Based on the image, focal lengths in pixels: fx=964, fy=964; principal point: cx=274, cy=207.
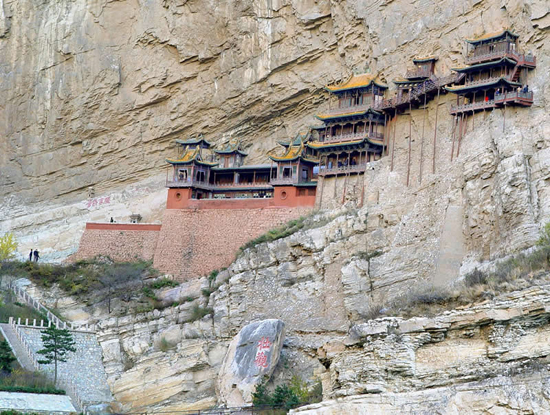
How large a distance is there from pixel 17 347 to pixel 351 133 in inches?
660

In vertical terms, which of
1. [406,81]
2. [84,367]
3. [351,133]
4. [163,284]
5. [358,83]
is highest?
[358,83]

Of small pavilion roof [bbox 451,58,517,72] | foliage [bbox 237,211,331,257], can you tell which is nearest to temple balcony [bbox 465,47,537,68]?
small pavilion roof [bbox 451,58,517,72]

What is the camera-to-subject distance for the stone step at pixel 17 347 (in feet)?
117

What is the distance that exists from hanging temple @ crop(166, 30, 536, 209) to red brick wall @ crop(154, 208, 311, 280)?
2.83 feet

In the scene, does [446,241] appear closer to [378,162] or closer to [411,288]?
[411,288]

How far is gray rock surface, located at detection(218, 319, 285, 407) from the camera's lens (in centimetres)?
3097

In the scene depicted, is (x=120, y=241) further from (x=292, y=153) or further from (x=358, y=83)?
(x=358, y=83)

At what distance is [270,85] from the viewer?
48.0 m

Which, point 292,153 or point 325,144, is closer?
point 325,144

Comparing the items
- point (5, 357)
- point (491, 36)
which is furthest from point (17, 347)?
point (491, 36)

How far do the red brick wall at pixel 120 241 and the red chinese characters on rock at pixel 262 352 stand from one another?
43.1 feet

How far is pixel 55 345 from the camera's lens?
3512 cm

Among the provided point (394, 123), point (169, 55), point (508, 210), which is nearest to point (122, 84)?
point (169, 55)

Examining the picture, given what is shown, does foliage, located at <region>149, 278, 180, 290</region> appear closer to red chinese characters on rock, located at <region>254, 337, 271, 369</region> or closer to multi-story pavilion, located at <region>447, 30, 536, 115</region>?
red chinese characters on rock, located at <region>254, 337, 271, 369</region>
